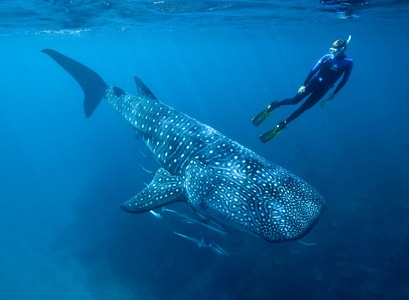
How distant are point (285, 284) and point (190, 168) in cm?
723

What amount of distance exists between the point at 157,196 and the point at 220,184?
4.77ft

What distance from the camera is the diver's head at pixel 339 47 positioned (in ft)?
28.6

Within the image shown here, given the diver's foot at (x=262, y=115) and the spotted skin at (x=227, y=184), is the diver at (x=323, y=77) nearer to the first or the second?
the diver's foot at (x=262, y=115)

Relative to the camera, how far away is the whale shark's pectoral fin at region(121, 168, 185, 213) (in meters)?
6.54

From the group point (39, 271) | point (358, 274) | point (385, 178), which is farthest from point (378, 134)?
point (39, 271)

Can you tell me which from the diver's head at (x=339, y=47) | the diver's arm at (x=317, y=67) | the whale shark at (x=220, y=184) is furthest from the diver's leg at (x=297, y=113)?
the whale shark at (x=220, y=184)

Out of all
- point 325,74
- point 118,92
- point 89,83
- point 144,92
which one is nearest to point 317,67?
point 325,74

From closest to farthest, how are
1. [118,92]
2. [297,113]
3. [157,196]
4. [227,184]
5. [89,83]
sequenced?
[227,184]
[157,196]
[297,113]
[118,92]
[89,83]

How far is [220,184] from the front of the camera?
6.09 m

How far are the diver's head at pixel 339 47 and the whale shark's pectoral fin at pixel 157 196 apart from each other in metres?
5.81

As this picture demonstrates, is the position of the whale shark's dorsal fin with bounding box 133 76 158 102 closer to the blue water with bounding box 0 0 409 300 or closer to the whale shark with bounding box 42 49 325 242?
the whale shark with bounding box 42 49 325 242

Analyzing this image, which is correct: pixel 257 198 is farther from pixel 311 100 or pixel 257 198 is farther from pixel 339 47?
pixel 339 47

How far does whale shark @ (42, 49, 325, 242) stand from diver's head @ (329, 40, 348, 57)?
4397 mm

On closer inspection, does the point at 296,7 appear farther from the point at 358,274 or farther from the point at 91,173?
the point at 91,173
